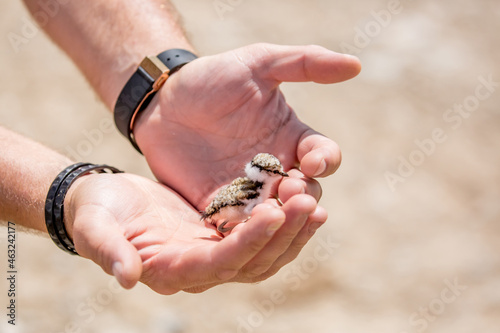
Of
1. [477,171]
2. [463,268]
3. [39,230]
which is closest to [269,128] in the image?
[39,230]

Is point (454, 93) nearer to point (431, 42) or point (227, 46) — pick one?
point (431, 42)

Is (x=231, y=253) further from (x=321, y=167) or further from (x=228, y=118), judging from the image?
(x=228, y=118)

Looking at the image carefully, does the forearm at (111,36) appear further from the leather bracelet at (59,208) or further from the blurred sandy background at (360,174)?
the blurred sandy background at (360,174)

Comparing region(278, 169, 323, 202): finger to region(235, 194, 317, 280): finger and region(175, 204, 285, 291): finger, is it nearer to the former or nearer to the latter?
region(235, 194, 317, 280): finger

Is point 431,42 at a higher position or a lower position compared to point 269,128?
higher

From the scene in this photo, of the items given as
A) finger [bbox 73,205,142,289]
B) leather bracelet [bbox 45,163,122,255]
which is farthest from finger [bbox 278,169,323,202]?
leather bracelet [bbox 45,163,122,255]

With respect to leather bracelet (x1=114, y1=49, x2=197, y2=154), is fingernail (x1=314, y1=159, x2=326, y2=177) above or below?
above

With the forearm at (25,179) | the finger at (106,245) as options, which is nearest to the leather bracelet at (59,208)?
the forearm at (25,179)
